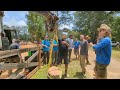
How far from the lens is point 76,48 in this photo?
12523 mm

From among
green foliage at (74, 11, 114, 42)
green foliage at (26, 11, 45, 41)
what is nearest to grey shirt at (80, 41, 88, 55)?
green foliage at (26, 11, 45, 41)

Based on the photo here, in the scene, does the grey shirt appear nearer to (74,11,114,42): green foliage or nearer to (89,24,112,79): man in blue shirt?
(89,24,112,79): man in blue shirt

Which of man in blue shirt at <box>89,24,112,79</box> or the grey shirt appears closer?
man in blue shirt at <box>89,24,112,79</box>

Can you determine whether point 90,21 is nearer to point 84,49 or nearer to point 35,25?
point 35,25

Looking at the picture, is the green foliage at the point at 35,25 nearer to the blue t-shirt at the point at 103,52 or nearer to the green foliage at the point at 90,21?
the green foliage at the point at 90,21

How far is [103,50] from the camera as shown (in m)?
4.36

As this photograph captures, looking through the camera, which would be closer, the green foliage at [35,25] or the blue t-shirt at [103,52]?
the blue t-shirt at [103,52]

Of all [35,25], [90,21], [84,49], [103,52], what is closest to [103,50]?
[103,52]

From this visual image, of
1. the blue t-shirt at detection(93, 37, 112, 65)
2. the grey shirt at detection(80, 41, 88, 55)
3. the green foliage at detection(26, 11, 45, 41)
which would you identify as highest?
the green foliage at detection(26, 11, 45, 41)

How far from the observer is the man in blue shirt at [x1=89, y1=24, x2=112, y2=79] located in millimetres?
4235

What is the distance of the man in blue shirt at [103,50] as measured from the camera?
423 centimetres

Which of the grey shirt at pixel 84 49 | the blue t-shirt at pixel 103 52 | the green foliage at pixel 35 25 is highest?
the green foliage at pixel 35 25

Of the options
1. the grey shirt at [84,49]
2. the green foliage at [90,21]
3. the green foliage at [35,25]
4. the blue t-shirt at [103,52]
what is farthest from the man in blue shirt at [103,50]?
the green foliage at [90,21]

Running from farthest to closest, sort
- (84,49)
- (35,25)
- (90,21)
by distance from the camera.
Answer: (90,21) < (35,25) < (84,49)
